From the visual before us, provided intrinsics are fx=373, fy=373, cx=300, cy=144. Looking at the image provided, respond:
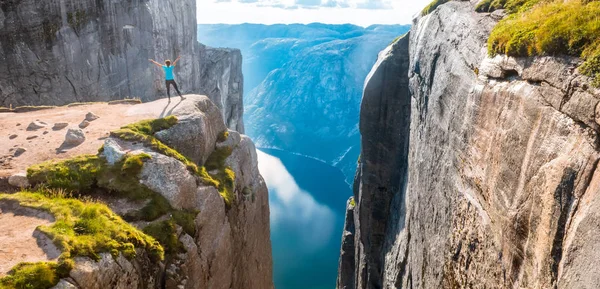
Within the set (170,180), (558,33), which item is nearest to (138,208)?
(170,180)

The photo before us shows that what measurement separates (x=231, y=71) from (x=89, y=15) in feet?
134

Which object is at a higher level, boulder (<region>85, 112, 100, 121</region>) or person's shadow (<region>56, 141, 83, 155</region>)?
person's shadow (<region>56, 141, 83, 155</region>)

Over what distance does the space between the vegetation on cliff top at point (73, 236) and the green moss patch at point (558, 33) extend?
519 inches

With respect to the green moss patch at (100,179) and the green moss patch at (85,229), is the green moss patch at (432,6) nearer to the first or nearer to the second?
the green moss patch at (100,179)

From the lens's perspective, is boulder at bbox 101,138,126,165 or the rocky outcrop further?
the rocky outcrop

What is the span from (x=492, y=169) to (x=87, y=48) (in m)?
42.7

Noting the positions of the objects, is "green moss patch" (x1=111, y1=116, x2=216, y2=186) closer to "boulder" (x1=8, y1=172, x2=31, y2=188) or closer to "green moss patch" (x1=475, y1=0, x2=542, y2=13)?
"boulder" (x1=8, y1=172, x2=31, y2=188)

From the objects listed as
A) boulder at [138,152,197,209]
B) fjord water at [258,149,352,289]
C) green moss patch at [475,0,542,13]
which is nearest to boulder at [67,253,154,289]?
boulder at [138,152,197,209]

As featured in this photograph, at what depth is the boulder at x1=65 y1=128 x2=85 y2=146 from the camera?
51.2 ft

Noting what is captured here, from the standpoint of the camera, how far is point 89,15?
41.1 metres

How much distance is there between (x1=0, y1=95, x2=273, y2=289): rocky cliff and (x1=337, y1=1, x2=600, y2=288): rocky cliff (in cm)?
1011

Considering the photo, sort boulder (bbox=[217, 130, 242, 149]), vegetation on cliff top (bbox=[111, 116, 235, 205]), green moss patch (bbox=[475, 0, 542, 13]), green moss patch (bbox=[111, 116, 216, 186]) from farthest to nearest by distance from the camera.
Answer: boulder (bbox=[217, 130, 242, 149]) < vegetation on cliff top (bbox=[111, 116, 235, 205]) < green moss patch (bbox=[111, 116, 216, 186]) < green moss patch (bbox=[475, 0, 542, 13])

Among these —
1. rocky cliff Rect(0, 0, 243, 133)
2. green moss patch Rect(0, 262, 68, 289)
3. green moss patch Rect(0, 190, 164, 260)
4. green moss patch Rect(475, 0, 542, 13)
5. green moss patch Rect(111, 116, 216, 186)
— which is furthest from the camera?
rocky cliff Rect(0, 0, 243, 133)

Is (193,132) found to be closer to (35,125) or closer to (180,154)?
(180,154)
